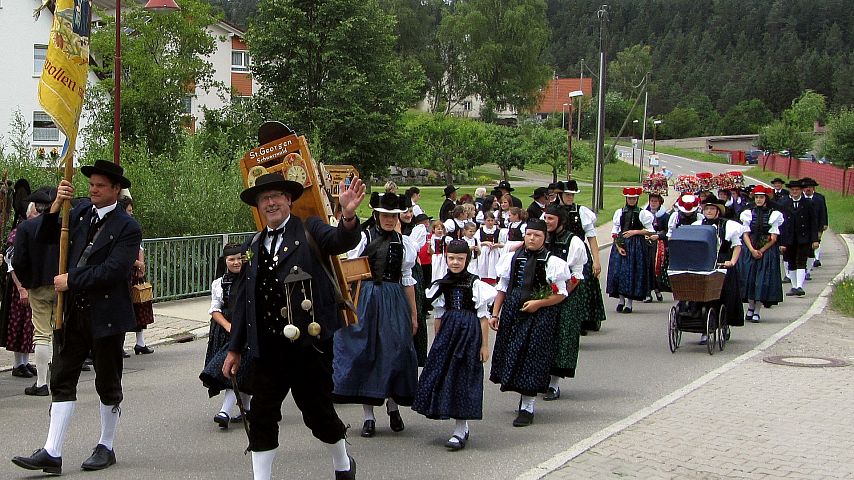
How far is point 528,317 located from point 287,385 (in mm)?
3082

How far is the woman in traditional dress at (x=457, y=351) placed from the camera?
736 cm

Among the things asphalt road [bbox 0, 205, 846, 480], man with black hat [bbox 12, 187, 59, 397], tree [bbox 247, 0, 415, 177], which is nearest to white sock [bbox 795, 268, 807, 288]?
asphalt road [bbox 0, 205, 846, 480]

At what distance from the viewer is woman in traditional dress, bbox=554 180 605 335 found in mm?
12016

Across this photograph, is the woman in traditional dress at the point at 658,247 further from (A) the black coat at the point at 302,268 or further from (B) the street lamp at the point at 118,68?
(A) the black coat at the point at 302,268

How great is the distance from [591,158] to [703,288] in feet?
180

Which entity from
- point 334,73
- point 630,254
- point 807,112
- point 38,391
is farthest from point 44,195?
point 807,112

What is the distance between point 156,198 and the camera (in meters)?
17.4

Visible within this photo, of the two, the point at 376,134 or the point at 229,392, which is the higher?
the point at 376,134

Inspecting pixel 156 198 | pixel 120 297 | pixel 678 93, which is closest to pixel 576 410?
pixel 120 297

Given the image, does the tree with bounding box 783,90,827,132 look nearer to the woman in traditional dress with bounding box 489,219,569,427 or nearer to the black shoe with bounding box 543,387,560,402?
the black shoe with bounding box 543,387,560,402

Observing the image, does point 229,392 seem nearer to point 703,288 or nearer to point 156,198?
point 703,288

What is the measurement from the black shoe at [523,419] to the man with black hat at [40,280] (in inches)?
145

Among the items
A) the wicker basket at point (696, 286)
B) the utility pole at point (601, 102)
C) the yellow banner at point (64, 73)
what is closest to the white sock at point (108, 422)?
the yellow banner at point (64, 73)

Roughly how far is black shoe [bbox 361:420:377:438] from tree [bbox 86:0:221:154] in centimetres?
2033
